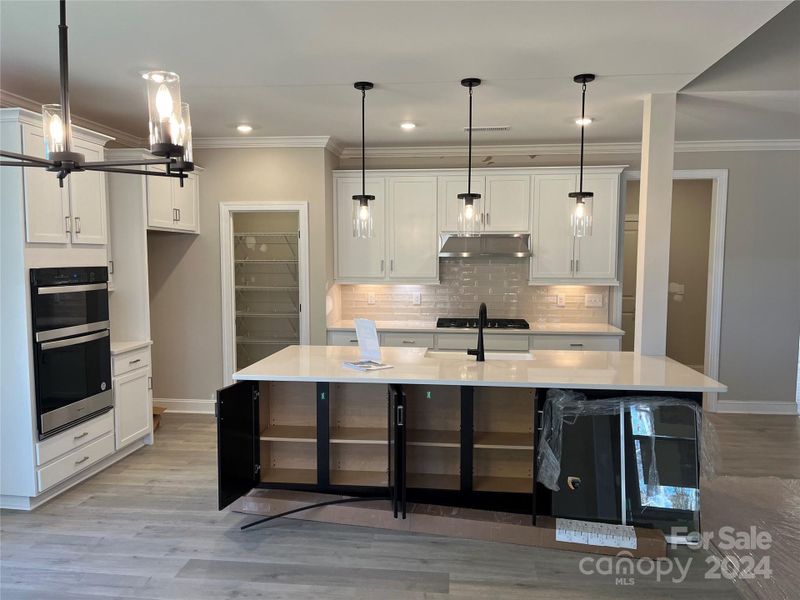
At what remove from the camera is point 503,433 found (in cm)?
325

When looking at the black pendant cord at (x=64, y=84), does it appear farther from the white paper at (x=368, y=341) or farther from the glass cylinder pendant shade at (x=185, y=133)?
the white paper at (x=368, y=341)

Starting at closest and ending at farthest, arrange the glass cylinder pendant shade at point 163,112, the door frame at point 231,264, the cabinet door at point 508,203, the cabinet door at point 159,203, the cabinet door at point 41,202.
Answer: the glass cylinder pendant shade at point 163,112 < the cabinet door at point 41,202 < the cabinet door at point 159,203 < the door frame at point 231,264 < the cabinet door at point 508,203

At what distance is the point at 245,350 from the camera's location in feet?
17.6

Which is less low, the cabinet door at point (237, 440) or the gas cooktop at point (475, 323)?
the gas cooktop at point (475, 323)

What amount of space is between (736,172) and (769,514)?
3.33m

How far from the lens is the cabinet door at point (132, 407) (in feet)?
13.1

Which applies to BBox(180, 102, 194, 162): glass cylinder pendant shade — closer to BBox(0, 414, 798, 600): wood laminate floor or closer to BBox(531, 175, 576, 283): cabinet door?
BBox(0, 414, 798, 600): wood laminate floor

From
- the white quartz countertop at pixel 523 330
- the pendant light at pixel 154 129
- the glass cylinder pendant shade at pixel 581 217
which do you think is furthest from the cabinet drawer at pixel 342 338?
the pendant light at pixel 154 129

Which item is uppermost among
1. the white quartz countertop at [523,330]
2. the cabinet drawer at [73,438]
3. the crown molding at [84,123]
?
the crown molding at [84,123]

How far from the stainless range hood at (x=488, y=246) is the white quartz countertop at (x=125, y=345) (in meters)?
2.77

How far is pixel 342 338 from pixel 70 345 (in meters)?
2.33

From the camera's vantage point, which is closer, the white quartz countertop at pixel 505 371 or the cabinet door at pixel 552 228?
the white quartz countertop at pixel 505 371

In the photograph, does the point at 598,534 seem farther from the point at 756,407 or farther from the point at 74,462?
the point at 756,407

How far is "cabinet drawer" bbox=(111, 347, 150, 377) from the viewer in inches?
156
